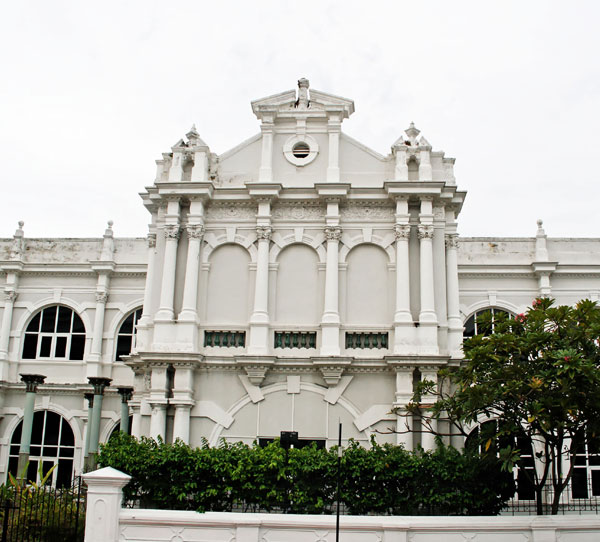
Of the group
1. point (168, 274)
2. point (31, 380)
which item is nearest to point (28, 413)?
point (31, 380)

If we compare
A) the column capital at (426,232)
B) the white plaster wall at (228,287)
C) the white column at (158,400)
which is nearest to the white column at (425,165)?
the column capital at (426,232)

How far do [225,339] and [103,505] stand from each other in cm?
759

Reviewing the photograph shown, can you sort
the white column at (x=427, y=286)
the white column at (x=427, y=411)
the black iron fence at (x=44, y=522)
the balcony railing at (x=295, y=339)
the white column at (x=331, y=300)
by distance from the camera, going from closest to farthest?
the black iron fence at (x=44, y=522)
the white column at (x=427, y=411)
the white column at (x=427, y=286)
the white column at (x=331, y=300)
the balcony railing at (x=295, y=339)

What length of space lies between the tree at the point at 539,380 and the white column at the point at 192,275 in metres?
8.10

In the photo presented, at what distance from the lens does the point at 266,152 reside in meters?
22.4

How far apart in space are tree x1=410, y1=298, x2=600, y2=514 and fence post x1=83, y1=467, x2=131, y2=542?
7434 mm

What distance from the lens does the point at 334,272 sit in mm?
21125

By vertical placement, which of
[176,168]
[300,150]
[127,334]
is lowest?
[127,334]

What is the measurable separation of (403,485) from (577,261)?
50.6 feet

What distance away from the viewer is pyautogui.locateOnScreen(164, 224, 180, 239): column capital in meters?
21.8

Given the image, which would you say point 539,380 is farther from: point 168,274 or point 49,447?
point 49,447

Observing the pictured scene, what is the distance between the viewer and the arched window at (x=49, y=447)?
28609mm

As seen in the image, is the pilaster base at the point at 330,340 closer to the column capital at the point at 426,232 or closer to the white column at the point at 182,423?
the column capital at the point at 426,232

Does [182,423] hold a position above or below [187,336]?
below
